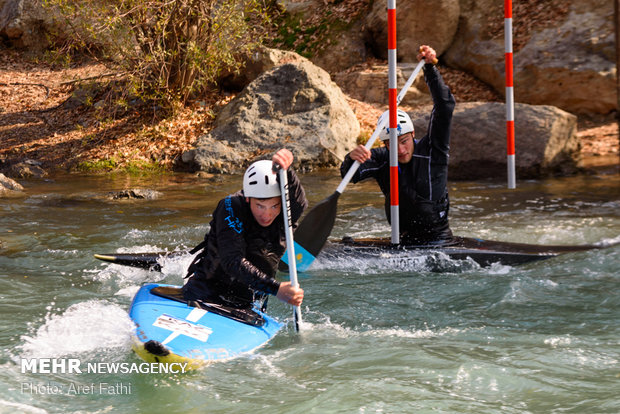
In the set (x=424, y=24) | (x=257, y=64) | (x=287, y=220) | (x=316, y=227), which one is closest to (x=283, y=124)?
(x=257, y=64)

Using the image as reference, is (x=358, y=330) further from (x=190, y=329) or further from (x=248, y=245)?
(x=190, y=329)

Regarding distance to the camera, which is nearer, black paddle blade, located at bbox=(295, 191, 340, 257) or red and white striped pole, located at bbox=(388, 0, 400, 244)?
black paddle blade, located at bbox=(295, 191, 340, 257)

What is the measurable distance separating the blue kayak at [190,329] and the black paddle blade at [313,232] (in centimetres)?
82

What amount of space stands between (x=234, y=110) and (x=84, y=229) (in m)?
Answer: 5.54

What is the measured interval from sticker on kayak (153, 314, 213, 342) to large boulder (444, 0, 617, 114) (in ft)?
35.7

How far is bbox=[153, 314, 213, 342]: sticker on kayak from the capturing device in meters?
3.95

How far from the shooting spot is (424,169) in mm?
6047

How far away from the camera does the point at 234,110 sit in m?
12.9

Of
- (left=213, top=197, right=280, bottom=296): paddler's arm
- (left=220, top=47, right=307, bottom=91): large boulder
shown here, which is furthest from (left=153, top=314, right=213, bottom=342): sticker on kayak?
(left=220, top=47, right=307, bottom=91): large boulder

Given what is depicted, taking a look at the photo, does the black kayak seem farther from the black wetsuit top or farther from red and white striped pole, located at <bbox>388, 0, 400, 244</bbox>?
the black wetsuit top

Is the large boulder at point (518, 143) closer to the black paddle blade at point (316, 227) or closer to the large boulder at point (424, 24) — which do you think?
the large boulder at point (424, 24)

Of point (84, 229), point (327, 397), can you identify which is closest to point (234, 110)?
point (84, 229)

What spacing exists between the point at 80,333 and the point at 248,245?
47.5 inches

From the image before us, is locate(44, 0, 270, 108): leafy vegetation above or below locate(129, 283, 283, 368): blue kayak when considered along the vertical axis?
above
